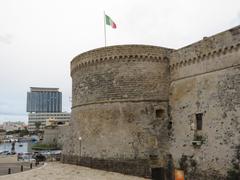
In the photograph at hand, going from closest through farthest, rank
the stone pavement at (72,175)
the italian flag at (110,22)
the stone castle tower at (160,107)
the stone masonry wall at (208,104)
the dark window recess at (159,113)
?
the stone masonry wall at (208,104) < the stone castle tower at (160,107) < the stone pavement at (72,175) < the dark window recess at (159,113) < the italian flag at (110,22)

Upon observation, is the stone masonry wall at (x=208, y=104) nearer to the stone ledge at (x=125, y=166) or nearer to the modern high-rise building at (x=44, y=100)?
the stone ledge at (x=125, y=166)

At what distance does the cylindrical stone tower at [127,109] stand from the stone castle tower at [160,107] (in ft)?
0.16

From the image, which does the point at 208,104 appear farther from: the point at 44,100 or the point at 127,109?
the point at 44,100

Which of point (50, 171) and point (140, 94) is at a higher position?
point (140, 94)

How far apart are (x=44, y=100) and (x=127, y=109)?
172699 millimetres

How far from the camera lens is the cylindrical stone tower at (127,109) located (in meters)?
18.4

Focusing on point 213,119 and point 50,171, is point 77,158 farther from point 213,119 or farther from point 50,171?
point 213,119

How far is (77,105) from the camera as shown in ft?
72.1

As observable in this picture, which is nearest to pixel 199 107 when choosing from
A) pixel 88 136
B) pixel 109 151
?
pixel 109 151

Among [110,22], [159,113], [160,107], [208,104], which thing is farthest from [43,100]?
[208,104]

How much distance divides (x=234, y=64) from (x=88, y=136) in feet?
33.4

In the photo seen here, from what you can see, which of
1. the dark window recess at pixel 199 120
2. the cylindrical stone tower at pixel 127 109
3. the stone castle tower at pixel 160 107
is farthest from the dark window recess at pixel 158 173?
the dark window recess at pixel 199 120

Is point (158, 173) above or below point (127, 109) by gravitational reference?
below

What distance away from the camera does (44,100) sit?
186 meters
